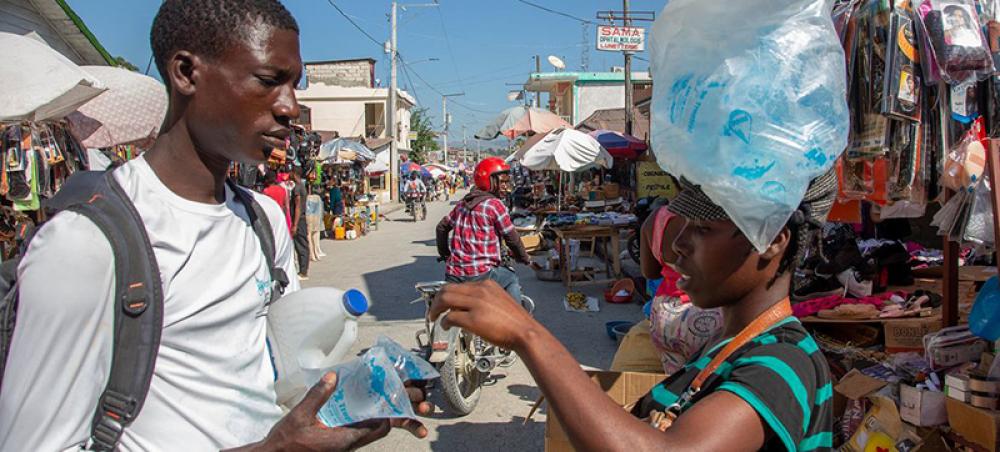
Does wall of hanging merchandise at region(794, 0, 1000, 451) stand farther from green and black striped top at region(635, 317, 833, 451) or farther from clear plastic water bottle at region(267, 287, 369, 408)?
clear plastic water bottle at region(267, 287, 369, 408)

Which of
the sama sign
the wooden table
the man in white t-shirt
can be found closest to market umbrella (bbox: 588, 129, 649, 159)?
the sama sign

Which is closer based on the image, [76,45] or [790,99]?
[790,99]

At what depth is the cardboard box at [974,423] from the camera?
2936 mm

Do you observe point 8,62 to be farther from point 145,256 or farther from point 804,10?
point 804,10

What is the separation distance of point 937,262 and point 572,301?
4552 millimetres

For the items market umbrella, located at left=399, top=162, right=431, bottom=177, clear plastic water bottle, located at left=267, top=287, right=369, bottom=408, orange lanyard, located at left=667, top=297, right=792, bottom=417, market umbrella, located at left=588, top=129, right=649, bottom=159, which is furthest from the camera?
market umbrella, located at left=399, top=162, right=431, bottom=177

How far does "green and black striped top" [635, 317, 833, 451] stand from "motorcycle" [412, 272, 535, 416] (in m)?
3.58

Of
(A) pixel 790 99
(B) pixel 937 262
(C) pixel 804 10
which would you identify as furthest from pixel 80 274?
(B) pixel 937 262

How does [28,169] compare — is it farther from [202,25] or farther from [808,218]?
[808,218]

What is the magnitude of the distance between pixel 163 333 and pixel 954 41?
3.74 metres

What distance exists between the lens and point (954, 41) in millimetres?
3189

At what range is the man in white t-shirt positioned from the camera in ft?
3.77

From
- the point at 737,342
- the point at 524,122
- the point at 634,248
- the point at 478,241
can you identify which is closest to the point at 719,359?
the point at 737,342

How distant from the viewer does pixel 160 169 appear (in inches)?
58.0
